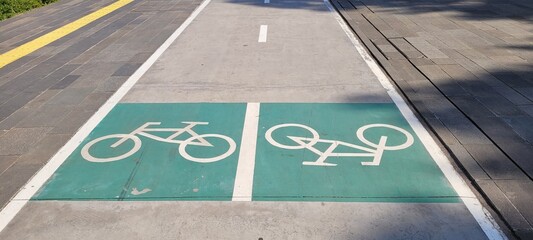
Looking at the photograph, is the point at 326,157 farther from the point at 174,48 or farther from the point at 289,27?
the point at 289,27

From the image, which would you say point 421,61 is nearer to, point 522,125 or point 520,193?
point 522,125

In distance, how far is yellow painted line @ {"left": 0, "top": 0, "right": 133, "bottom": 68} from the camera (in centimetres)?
982

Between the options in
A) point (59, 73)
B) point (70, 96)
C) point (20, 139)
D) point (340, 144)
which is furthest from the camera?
point (59, 73)

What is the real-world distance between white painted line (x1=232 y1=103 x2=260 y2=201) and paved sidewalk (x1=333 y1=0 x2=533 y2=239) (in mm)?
2186

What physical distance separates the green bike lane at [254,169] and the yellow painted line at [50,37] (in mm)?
3418

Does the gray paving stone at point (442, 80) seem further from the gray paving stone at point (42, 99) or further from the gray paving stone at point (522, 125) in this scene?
the gray paving stone at point (42, 99)

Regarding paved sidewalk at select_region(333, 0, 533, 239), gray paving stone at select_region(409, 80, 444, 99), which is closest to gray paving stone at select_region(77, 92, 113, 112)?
paved sidewalk at select_region(333, 0, 533, 239)

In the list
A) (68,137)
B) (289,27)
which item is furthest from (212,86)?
(289,27)

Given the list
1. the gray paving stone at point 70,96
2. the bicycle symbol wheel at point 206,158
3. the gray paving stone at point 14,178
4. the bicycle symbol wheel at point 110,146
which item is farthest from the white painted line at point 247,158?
the gray paving stone at point 70,96

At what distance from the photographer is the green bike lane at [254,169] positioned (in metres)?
4.01

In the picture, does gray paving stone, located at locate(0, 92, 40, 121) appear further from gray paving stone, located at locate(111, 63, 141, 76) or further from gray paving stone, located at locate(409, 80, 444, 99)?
gray paving stone, located at locate(409, 80, 444, 99)

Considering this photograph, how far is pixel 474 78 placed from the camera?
7496 millimetres

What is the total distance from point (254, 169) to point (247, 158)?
0.88 ft

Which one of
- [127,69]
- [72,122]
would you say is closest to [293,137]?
[72,122]
